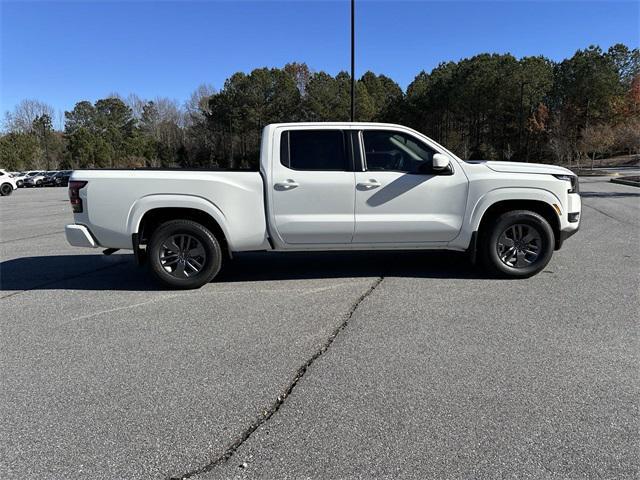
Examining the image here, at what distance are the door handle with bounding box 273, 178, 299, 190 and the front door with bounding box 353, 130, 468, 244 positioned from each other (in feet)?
2.47

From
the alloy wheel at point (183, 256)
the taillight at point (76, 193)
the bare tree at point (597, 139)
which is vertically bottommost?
the alloy wheel at point (183, 256)

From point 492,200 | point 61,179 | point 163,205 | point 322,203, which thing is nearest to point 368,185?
point 322,203

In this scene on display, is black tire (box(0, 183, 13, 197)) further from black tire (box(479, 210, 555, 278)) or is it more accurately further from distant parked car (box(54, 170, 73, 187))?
black tire (box(479, 210, 555, 278))

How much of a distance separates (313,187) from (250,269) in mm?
1917

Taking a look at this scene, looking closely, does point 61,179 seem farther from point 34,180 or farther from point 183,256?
point 183,256

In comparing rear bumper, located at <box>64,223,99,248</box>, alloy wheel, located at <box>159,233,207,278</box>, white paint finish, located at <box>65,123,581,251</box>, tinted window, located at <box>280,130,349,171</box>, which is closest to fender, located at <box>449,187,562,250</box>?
white paint finish, located at <box>65,123,581,251</box>

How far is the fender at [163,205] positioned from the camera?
581 centimetres

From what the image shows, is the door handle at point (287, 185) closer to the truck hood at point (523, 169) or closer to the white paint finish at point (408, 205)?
the white paint finish at point (408, 205)

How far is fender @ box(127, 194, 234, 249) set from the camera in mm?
5809

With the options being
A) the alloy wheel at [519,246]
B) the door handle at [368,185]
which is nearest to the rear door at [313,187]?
the door handle at [368,185]

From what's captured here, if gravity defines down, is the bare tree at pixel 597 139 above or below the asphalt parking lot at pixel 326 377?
above

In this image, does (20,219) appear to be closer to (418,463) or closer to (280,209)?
(280,209)

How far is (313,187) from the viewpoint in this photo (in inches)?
231

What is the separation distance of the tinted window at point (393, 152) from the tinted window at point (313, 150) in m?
0.32
